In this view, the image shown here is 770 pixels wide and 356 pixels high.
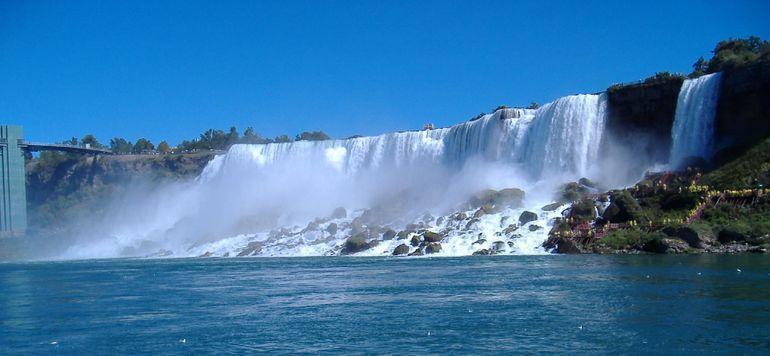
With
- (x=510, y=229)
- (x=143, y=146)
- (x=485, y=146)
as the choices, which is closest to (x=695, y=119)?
Answer: (x=510, y=229)

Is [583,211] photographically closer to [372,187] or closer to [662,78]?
[662,78]

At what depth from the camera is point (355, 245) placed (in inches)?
1474

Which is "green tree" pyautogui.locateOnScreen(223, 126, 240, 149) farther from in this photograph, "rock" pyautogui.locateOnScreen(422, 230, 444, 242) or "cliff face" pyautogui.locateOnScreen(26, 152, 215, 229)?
"rock" pyautogui.locateOnScreen(422, 230, 444, 242)

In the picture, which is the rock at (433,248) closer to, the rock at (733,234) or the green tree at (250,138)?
the rock at (733,234)

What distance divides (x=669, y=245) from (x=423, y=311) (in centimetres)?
1502

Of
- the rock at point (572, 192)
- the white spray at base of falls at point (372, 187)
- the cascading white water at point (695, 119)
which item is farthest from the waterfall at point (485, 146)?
the cascading white water at point (695, 119)

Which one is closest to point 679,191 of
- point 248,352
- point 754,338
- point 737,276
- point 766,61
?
point 766,61

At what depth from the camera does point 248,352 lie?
11.6 m

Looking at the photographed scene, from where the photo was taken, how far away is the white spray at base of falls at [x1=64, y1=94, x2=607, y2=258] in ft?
134

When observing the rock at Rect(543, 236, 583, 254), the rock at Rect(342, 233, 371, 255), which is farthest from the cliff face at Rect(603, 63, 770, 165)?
the rock at Rect(342, 233, 371, 255)

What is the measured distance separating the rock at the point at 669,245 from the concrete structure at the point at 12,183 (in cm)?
5839

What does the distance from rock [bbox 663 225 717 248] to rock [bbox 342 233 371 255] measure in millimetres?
15316

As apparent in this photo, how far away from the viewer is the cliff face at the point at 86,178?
7244 centimetres

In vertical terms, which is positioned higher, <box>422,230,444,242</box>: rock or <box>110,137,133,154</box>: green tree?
<box>110,137,133,154</box>: green tree
